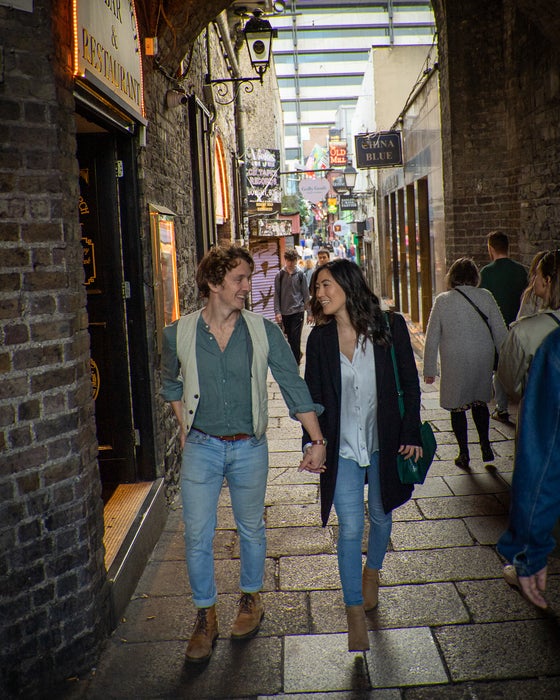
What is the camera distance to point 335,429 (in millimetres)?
3305

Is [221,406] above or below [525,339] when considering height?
below

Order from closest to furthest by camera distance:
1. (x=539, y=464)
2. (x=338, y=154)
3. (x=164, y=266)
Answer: (x=539, y=464)
(x=164, y=266)
(x=338, y=154)

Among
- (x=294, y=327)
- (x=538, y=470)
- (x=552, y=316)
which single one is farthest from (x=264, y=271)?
(x=538, y=470)

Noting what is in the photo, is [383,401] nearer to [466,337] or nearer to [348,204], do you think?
[466,337]

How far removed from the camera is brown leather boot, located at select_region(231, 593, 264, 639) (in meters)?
3.45

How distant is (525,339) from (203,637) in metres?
1.93

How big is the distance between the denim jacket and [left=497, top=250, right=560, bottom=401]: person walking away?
885 millimetres

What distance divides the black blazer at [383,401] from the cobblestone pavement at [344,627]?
2.03 ft

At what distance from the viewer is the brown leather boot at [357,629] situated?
3201 millimetres

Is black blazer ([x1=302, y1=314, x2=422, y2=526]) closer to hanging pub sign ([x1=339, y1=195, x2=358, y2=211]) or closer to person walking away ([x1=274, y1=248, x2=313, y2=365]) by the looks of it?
person walking away ([x1=274, y1=248, x2=313, y2=365])

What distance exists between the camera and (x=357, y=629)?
3.22 m

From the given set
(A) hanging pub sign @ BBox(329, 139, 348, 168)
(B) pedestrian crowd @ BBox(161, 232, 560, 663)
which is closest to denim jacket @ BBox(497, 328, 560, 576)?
(B) pedestrian crowd @ BBox(161, 232, 560, 663)

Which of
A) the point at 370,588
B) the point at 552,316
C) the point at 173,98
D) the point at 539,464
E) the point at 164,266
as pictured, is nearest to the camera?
the point at 539,464

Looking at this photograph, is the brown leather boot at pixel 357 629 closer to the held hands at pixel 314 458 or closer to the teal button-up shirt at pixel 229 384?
the held hands at pixel 314 458
